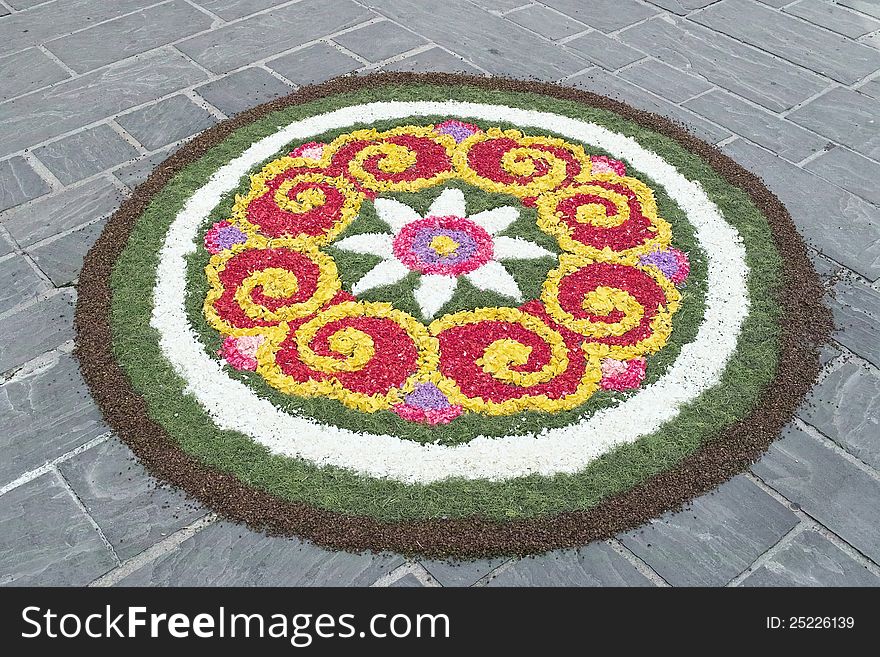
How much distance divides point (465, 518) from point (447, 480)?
0.49 feet

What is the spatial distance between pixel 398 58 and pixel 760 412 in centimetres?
292

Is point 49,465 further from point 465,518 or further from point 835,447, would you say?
point 835,447

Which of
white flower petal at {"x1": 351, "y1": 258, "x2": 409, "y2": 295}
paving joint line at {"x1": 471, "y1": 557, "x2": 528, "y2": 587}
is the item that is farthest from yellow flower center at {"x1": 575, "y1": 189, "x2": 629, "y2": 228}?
paving joint line at {"x1": 471, "y1": 557, "x2": 528, "y2": 587}

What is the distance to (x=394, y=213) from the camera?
3740 millimetres

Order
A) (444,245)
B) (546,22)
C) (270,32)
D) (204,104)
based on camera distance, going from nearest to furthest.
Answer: (444,245) → (204,104) → (270,32) → (546,22)

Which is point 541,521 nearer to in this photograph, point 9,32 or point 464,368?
point 464,368

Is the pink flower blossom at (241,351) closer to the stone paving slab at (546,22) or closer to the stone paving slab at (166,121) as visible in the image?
the stone paving slab at (166,121)

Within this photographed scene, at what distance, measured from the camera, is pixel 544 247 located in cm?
360

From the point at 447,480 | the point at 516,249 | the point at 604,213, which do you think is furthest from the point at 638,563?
the point at 604,213

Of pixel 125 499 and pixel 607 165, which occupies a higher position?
pixel 607 165

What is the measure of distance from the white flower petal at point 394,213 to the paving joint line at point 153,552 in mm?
1532

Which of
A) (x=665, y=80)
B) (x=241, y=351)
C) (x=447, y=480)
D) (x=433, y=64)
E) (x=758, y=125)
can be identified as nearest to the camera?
(x=447, y=480)
